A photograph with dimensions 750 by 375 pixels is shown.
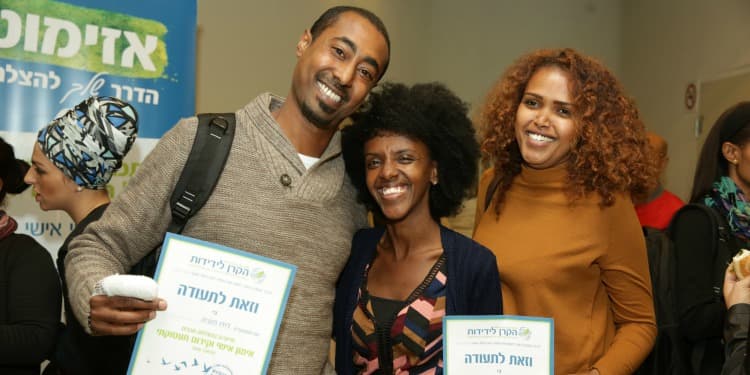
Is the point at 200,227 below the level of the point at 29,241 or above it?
above

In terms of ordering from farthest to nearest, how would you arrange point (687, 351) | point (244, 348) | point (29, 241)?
point (687, 351) → point (29, 241) → point (244, 348)

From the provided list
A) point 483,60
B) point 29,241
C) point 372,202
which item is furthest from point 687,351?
point 483,60

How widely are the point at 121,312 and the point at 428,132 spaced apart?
4.19 ft

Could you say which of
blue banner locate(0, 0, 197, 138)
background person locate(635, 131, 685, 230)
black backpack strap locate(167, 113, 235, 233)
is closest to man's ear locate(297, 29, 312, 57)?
black backpack strap locate(167, 113, 235, 233)

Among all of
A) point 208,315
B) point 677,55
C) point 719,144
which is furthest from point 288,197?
point 677,55

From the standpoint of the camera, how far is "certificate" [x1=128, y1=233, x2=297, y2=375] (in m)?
1.76

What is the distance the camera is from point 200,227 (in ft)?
6.84

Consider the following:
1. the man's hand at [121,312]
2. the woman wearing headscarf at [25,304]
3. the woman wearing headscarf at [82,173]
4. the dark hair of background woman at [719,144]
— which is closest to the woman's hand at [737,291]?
the dark hair of background woman at [719,144]

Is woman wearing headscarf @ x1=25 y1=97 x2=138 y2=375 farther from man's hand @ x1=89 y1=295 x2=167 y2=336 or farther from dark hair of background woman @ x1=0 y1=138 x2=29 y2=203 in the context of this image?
man's hand @ x1=89 y1=295 x2=167 y2=336

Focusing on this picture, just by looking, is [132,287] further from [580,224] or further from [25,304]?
[580,224]

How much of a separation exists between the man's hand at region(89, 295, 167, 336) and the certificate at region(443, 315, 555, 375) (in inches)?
34.7

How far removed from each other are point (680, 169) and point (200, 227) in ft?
20.2

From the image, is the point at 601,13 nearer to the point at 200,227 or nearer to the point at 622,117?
the point at 622,117

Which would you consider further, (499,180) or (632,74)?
(632,74)
